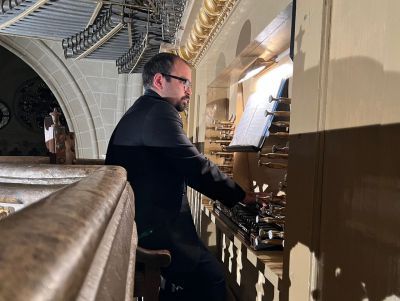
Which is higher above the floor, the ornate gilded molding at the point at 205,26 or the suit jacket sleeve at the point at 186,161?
the ornate gilded molding at the point at 205,26

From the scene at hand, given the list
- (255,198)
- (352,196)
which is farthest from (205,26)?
(352,196)

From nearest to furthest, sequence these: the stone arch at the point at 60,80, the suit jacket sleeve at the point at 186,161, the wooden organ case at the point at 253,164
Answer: the wooden organ case at the point at 253,164 < the suit jacket sleeve at the point at 186,161 < the stone arch at the point at 60,80

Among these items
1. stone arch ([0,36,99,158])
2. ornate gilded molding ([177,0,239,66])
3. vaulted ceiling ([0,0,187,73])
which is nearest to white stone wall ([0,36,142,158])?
stone arch ([0,36,99,158])

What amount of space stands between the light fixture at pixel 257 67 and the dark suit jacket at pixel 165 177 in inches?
25.4

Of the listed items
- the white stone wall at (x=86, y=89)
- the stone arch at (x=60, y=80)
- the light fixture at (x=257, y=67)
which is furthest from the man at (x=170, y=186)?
the stone arch at (x=60, y=80)

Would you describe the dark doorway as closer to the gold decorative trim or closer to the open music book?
the gold decorative trim

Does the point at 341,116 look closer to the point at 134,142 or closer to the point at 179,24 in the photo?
the point at 134,142

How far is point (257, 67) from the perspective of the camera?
87.0 inches

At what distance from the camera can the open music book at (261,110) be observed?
5.63ft

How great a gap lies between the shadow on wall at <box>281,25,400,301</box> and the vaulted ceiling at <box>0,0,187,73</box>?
227cm

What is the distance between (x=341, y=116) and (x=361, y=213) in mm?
235

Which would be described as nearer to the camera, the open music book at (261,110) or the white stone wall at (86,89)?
the open music book at (261,110)

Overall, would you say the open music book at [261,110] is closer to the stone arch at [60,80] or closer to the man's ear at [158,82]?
the man's ear at [158,82]

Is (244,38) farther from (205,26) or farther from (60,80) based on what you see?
(60,80)
